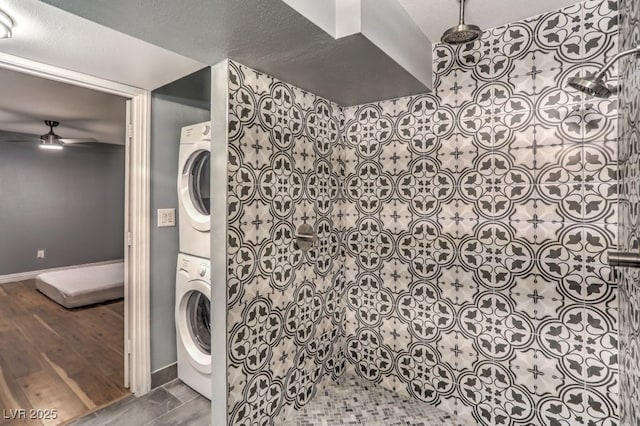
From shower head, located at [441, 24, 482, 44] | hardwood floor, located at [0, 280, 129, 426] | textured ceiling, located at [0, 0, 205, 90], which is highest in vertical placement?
textured ceiling, located at [0, 0, 205, 90]

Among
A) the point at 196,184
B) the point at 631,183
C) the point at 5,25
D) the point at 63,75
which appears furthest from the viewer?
the point at 196,184

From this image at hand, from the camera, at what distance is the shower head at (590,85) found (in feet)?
3.12

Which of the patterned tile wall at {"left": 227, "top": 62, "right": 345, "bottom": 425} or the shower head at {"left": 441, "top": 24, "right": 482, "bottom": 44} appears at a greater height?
the shower head at {"left": 441, "top": 24, "right": 482, "bottom": 44}

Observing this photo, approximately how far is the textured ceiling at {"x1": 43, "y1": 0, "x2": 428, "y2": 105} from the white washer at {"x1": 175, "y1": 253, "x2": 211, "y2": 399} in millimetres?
1206

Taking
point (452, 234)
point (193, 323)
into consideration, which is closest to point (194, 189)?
point (193, 323)

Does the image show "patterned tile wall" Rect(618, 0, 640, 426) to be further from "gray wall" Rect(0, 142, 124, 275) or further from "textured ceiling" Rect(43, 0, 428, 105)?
"gray wall" Rect(0, 142, 124, 275)

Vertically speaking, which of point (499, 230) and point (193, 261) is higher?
point (499, 230)

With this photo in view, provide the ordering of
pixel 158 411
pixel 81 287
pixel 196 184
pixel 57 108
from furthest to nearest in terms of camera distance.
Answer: pixel 81 287
pixel 57 108
pixel 196 184
pixel 158 411

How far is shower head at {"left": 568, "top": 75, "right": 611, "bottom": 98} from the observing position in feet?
3.12

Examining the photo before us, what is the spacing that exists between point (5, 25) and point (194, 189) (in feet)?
3.57

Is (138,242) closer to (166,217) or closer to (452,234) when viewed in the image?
(166,217)

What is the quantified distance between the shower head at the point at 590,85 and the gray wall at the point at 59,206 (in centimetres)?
620

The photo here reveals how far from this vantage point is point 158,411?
70.4 inches

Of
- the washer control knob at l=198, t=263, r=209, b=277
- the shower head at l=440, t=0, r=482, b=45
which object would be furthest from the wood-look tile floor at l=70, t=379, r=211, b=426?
the shower head at l=440, t=0, r=482, b=45
